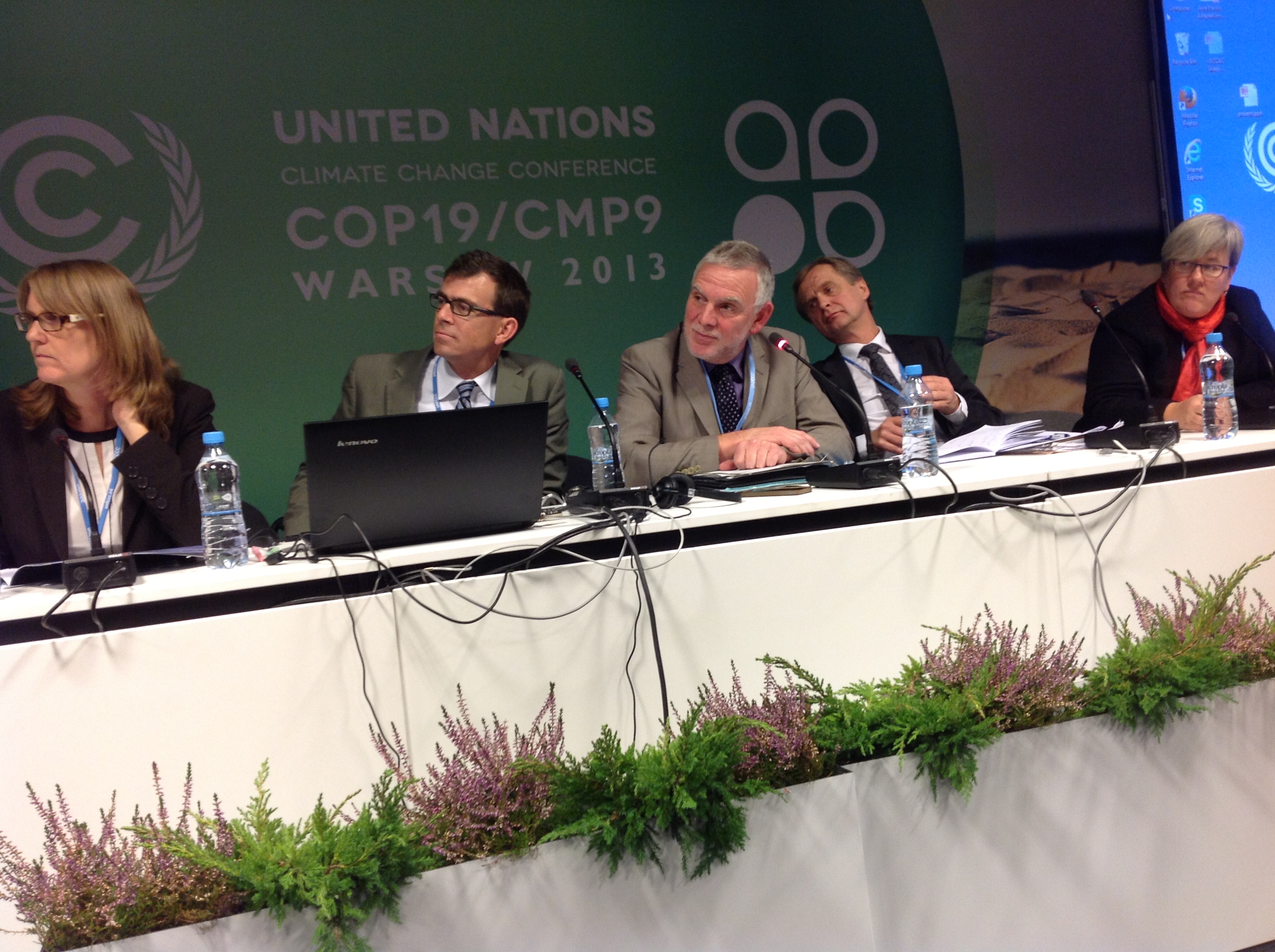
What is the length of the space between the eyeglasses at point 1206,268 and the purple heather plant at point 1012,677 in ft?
6.72

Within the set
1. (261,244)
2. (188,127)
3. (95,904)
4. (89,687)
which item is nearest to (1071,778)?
(95,904)

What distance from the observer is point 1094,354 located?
3.44 metres

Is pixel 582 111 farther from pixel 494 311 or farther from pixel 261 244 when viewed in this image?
pixel 494 311

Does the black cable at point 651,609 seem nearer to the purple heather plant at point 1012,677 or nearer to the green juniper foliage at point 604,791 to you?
the green juniper foliage at point 604,791

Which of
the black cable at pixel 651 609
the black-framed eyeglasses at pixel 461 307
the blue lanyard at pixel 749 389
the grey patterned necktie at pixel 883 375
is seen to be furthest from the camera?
the grey patterned necktie at pixel 883 375

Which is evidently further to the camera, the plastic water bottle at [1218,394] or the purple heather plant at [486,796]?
the plastic water bottle at [1218,394]

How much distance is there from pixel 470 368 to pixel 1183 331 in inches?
85.7

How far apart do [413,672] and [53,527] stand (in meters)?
1.06

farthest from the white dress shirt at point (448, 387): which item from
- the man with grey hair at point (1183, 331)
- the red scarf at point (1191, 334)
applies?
the red scarf at point (1191, 334)

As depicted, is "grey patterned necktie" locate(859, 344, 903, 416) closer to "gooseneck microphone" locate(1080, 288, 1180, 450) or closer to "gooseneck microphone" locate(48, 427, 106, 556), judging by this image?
"gooseneck microphone" locate(1080, 288, 1180, 450)

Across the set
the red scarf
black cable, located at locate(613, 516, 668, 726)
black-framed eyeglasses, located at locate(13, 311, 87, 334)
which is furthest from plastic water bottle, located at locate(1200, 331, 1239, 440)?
black-framed eyeglasses, located at locate(13, 311, 87, 334)

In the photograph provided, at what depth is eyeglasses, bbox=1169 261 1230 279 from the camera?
3.28m

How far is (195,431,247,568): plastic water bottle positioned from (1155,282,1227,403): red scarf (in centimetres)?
273

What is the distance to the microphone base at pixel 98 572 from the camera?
1.69 m
